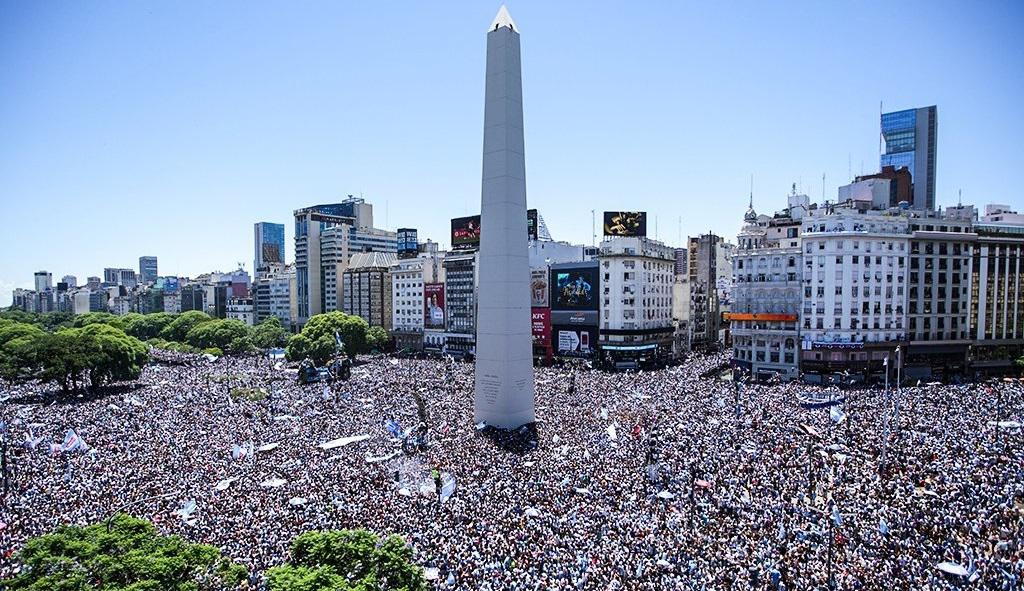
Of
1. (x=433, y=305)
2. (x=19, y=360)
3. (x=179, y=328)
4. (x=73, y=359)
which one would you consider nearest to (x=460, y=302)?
(x=433, y=305)

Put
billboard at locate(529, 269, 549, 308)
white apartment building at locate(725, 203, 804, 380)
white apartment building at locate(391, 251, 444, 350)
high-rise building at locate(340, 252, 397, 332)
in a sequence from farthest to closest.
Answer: high-rise building at locate(340, 252, 397, 332), white apartment building at locate(391, 251, 444, 350), billboard at locate(529, 269, 549, 308), white apartment building at locate(725, 203, 804, 380)

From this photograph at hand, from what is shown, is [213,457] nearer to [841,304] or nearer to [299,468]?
[299,468]

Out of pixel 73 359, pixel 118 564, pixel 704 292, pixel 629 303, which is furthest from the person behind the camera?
pixel 704 292

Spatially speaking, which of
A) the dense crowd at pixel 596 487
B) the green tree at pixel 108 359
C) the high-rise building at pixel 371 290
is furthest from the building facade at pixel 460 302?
the dense crowd at pixel 596 487

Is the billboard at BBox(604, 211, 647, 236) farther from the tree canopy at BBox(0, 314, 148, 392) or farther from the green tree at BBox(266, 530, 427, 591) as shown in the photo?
the green tree at BBox(266, 530, 427, 591)

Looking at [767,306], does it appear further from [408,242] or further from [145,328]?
[145,328]

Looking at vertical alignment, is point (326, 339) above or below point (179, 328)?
above

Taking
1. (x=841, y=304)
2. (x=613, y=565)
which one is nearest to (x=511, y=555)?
(x=613, y=565)

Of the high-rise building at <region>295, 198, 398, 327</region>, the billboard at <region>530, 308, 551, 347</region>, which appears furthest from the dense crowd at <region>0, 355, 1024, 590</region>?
the high-rise building at <region>295, 198, 398, 327</region>
